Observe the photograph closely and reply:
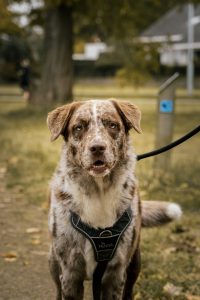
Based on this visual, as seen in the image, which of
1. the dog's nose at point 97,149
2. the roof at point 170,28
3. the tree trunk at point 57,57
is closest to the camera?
the dog's nose at point 97,149

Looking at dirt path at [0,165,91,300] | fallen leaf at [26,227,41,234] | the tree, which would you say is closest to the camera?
dirt path at [0,165,91,300]

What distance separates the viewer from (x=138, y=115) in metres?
4.15

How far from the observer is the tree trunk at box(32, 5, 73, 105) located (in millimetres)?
22109

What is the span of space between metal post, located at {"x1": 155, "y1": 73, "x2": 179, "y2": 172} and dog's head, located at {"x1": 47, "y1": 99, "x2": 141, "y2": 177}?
17.1 ft

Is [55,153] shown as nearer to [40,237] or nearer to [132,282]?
[40,237]

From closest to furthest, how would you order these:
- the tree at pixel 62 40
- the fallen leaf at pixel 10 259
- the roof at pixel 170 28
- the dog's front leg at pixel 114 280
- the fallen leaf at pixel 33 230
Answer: the dog's front leg at pixel 114 280, the fallen leaf at pixel 10 259, the fallen leaf at pixel 33 230, the tree at pixel 62 40, the roof at pixel 170 28

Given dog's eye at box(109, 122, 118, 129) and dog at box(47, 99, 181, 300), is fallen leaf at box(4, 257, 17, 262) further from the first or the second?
dog's eye at box(109, 122, 118, 129)

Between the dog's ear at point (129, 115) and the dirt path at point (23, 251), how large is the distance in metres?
1.76

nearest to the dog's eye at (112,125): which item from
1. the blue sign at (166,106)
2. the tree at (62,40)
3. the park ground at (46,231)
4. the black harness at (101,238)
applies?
the black harness at (101,238)

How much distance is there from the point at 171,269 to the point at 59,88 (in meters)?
17.3

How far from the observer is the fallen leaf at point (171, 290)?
16.1 feet

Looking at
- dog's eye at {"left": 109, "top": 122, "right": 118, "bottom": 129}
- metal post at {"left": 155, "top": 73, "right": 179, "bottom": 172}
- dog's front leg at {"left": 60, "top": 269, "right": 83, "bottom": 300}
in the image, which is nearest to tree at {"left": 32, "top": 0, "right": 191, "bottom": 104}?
metal post at {"left": 155, "top": 73, "right": 179, "bottom": 172}

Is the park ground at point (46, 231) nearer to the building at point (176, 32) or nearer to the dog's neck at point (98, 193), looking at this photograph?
the dog's neck at point (98, 193)

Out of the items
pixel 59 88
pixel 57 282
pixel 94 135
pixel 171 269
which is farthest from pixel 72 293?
pixel 59 88
